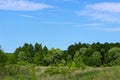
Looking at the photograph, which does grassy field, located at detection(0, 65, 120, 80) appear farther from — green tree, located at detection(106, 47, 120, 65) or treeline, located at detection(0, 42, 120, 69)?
green tree, located at detection(106, 47, 120, 65)

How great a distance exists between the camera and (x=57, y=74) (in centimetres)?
2461

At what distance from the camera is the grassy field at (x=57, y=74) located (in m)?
17.9

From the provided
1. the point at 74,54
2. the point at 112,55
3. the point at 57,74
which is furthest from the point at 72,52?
the point at 57,74

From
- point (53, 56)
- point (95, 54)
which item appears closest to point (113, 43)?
point (95, 54)

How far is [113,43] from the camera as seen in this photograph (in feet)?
156

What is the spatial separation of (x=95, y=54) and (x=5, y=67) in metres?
22.4

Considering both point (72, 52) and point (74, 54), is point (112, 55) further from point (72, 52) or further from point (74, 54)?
point (72, 52)

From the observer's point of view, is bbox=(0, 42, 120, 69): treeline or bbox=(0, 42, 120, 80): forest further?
bbox=(0, 42, 120, 69): treeline

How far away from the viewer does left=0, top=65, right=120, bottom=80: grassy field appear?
1789cm

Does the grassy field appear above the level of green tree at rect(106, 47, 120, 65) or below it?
below

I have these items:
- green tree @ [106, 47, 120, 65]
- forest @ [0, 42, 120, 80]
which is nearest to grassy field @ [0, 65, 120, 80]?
forest @ [0, 42, 120, 80]

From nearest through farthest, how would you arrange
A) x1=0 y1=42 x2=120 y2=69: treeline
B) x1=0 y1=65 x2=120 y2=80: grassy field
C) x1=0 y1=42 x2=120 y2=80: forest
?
x1=0 y1=65 x2=120 y2=80: grassy field, x1=0 y1=42 x2=120 y2=80: forest, x1=0 y1=42 x2=120 y2=69: treeline

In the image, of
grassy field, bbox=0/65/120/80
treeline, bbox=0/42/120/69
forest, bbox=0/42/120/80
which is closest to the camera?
grassy field, bbox=0/65/120/80

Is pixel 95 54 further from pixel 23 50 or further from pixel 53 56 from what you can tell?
pixel 23 50
